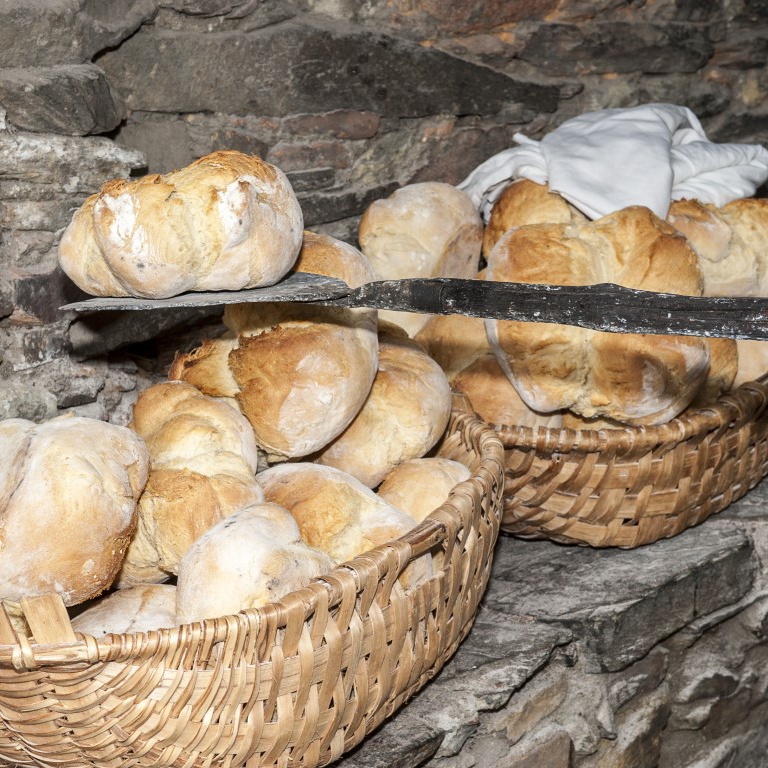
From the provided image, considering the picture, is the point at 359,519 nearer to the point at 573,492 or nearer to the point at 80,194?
the point at 573,492

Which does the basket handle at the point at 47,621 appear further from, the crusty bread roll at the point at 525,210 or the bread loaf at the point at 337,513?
the crusty bread roll at the point at 525,210

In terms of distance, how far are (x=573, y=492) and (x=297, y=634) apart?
0.67 meters

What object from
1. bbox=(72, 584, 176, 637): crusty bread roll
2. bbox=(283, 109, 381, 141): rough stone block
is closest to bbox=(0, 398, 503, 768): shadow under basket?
bbox=(72, 584, 176, 637): crusty bread roll

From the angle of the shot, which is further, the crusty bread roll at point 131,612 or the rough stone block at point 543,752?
the rough stone block at point 543,752

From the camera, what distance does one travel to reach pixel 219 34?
1.58 meters

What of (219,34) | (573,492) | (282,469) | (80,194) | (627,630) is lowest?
(627,630)

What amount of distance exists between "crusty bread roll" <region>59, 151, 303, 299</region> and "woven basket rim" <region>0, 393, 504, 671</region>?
15.4 inches

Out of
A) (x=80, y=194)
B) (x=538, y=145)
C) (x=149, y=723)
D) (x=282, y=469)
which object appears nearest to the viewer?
(x=149, y=723)

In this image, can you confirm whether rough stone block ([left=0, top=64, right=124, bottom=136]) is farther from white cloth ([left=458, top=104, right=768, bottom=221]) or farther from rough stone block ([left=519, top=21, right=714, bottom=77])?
rough stone block ([left=519, top=21, right=714, bottom=77])

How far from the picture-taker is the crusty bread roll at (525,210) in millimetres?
1627

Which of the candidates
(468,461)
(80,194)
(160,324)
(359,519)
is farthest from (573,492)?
(80,194)

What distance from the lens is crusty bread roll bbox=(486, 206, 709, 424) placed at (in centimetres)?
143

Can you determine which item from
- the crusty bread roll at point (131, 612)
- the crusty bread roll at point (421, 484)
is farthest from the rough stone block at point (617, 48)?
the crusty bread roll at point (131, 612)

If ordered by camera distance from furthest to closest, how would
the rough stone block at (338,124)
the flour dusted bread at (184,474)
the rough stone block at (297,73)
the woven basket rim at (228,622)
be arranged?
the rough stone block at (338,124)
the rough stone block at (297,73)
the flour dusted bread at (184,474)
the woven basket rim at (228,622)
